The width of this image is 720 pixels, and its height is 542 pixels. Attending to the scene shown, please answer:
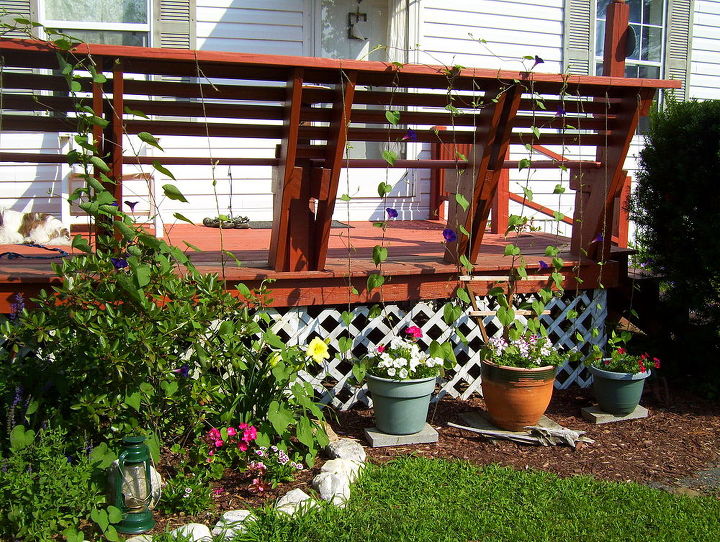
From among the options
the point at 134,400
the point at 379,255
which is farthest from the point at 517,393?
the point at 134,400

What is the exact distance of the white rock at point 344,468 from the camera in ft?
11.3

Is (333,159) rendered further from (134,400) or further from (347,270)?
(134,400)

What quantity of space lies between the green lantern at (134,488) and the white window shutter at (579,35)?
7.05 meters

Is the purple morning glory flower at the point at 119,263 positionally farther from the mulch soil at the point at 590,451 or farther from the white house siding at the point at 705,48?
the white house siding at the point at 705,48

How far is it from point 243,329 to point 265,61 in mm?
1304

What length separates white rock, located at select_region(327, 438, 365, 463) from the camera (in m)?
3.64

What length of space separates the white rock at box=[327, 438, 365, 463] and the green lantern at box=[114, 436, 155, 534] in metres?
0.96

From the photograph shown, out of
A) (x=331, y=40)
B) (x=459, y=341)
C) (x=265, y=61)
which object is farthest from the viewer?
(x=331, y=40)

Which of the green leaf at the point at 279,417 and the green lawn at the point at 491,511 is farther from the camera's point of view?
the green leaf at the point at 279,417

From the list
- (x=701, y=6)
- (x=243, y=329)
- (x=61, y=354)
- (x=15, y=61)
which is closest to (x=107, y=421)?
(x=61, y=354)

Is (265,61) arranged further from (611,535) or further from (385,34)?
(385,34)

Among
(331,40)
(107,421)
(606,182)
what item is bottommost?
(107,421)

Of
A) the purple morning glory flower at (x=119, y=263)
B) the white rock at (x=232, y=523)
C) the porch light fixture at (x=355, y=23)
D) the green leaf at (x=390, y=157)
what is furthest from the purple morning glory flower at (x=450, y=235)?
the porch light fixture at (x=355, y=23)

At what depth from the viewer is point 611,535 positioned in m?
3.08
